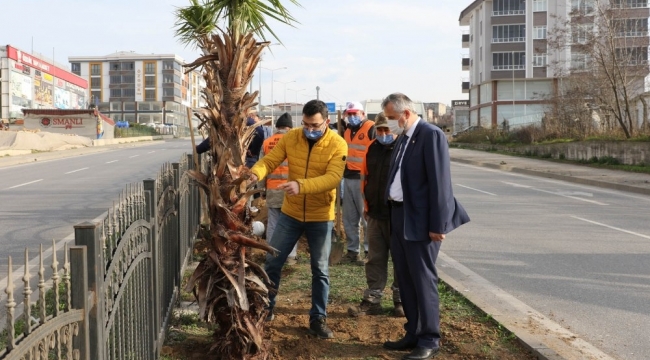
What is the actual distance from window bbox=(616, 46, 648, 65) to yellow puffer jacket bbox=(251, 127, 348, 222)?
27997 millimetres

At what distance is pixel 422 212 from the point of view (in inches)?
205

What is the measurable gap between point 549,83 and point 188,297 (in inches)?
2584

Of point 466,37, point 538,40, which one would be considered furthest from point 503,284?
point 466,37

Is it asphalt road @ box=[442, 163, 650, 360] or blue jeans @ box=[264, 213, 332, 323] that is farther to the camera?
asphalt road @ box=[442, 163, 650, 360]

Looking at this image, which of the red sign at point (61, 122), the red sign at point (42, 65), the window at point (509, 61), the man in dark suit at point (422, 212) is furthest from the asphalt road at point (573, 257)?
the red sign at point (42, 65)

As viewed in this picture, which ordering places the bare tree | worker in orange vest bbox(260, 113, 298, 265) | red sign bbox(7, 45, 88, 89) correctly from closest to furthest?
worker in orange vest bbox(260, 113, 298, 265) < the bare tree < red sign bbox(7, 45, 88, 89)

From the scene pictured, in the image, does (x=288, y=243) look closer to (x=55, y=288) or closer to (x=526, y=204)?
(x=55, y=288)

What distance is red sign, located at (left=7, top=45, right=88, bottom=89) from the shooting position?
263 feet

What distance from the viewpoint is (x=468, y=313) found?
6.34 meters

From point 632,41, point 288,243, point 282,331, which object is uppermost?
point 632,41

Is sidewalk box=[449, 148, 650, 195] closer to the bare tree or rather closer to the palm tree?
the bare tree

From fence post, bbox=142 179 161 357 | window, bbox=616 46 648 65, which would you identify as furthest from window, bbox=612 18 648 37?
fence post, bbox=142 179 161 357

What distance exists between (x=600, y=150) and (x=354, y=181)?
23659 millimetres

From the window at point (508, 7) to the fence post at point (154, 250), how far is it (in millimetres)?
71728
